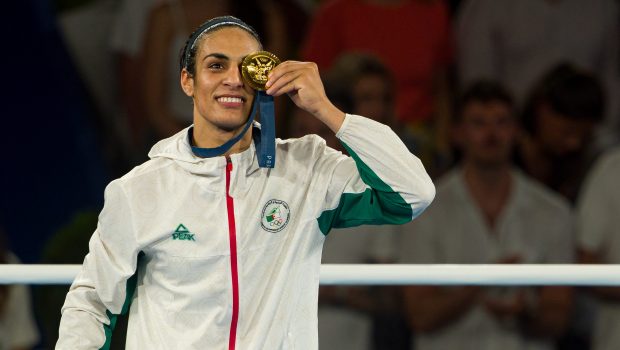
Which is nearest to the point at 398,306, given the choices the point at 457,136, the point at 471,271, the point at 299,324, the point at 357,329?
the point at 357,329

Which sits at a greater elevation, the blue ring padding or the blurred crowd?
the blue ring padding

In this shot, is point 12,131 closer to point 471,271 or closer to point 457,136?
point 457,136

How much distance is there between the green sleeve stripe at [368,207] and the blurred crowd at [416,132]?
2357 millimetres

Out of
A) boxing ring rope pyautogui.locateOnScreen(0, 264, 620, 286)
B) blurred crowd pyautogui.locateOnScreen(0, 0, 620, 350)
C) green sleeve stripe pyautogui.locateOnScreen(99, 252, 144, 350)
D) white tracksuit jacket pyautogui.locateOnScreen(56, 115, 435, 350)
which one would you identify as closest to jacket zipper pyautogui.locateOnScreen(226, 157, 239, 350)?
white tracksuit jacket pyautogui.locateOnScreen(56, 115, 435, 350)

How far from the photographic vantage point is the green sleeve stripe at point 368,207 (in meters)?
2.39

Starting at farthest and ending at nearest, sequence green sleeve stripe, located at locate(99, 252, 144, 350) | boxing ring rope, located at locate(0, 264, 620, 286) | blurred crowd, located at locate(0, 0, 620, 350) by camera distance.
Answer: blurred crowd, located at locate(0, 0, 620, 350), boxing ring rope, located at locate(0, 264, 620, 286), green sleeve stripe, located at locate(99, 252, 144, 350)

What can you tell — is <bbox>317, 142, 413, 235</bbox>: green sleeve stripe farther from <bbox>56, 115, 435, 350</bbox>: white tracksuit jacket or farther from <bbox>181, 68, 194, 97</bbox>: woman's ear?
<bbox>181, 68, 194, 97</bbox>: woman's ear

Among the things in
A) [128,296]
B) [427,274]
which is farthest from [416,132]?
[128,296]

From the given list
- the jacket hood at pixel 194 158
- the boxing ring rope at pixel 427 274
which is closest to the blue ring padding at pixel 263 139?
the jacket hood at pixel 194 158

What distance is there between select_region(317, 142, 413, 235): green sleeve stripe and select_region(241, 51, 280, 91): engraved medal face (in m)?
0.23

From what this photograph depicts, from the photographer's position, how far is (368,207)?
8.07 feet

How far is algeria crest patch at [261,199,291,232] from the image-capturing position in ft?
8.05

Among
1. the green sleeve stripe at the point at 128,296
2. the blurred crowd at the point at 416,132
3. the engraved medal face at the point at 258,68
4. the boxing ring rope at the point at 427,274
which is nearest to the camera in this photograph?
the engraved medal face at the point at 258,68

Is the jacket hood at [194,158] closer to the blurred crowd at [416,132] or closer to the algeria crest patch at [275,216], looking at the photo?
the algeria crest patch at [275,216]
